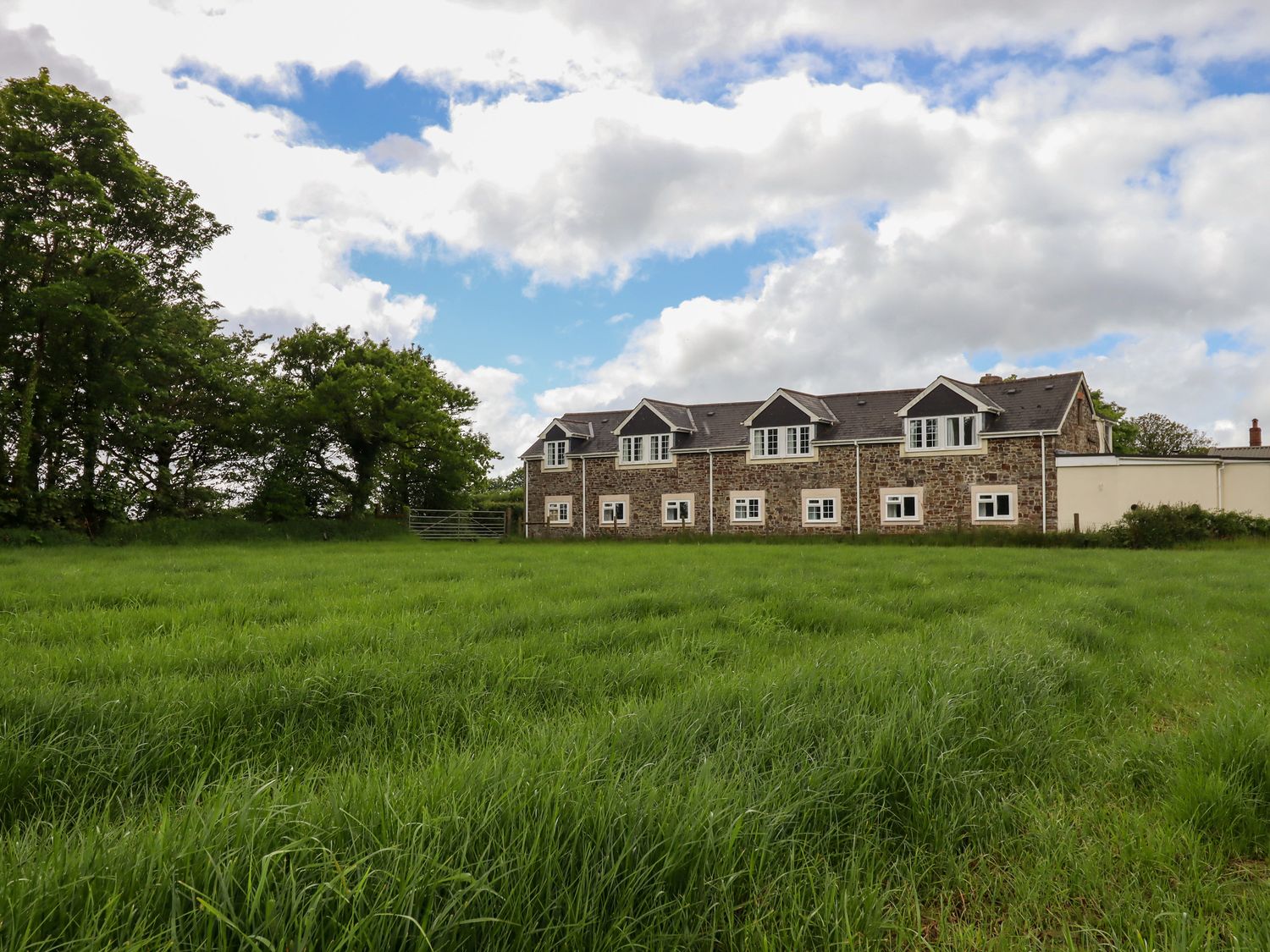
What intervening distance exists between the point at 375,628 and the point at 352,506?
32393mm

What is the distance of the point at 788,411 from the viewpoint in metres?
38.1

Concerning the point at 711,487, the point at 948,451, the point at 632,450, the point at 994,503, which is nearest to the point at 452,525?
the point at 632,450

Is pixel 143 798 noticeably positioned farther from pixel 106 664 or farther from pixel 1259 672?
pixel 1259 672

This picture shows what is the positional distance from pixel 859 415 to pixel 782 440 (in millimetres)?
4391

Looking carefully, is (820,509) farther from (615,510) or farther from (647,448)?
(615,510)

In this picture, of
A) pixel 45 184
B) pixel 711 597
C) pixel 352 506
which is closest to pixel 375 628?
pixel 711 597

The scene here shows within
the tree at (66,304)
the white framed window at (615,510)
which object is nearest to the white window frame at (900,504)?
the white framed window at (615,510)

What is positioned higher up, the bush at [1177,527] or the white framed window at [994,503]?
the white framed window at [994,503]

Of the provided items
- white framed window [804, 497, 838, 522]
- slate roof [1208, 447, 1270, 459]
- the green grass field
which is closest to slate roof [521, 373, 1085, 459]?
white framed window [804, 497, 838, 522]

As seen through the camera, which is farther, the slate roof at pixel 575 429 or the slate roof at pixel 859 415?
the slate roof at pixel 575 429

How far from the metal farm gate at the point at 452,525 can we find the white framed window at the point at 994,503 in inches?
981

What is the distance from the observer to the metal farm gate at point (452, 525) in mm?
38375

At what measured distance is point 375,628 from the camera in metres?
6.11

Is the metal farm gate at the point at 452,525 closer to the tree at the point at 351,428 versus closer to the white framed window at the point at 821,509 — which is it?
the tree at the point at 351,428
